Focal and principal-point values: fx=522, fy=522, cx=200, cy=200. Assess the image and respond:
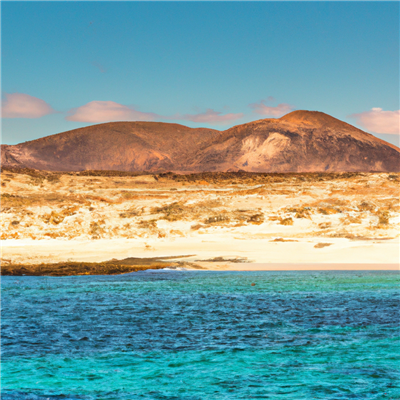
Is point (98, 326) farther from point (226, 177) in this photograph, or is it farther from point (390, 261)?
point (226, 177)

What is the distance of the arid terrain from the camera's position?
31797 mm

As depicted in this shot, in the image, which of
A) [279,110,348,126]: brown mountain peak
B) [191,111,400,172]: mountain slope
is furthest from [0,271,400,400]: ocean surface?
[279,110,348,126]: brown mountain peak

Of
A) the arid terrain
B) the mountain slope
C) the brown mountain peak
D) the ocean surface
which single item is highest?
the brown mountain peak

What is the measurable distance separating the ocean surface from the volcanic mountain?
57778 millimetres

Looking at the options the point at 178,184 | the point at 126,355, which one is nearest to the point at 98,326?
the point at 126,355

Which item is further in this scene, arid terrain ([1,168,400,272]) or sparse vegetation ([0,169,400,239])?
sparse vegetation ([0,169,400,239])

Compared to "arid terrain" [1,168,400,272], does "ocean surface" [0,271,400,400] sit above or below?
below

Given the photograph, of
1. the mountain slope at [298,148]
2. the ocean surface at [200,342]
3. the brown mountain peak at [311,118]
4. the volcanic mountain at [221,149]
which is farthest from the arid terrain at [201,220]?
the brown mountain peak at [311,118]

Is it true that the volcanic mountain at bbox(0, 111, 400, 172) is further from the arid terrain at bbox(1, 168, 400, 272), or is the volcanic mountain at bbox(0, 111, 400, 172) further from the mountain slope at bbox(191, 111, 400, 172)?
the arid terrain at bbox(1, 168, 400, 272)

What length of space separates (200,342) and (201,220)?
23556 mm

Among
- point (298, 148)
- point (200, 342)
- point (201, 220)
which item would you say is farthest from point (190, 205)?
point (298, 148)

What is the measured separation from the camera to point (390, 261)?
102 ft

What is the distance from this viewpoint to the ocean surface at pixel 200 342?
10.2 m

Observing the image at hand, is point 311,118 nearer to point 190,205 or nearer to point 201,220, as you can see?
point 190,205
